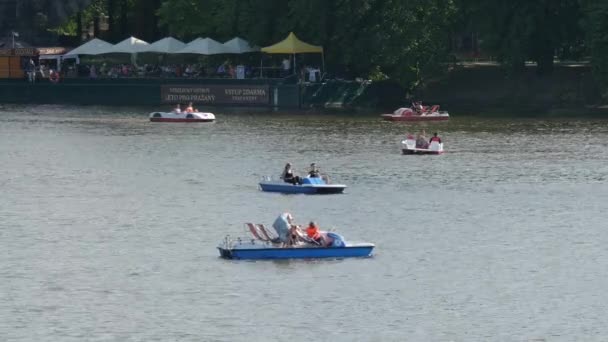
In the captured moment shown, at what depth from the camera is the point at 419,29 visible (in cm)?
12075

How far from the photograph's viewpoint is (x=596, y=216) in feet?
213

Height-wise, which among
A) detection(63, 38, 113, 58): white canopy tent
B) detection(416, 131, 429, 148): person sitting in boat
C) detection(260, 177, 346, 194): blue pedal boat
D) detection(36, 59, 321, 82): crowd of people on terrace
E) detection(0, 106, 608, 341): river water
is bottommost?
detection(0, 106, 608, 341): river water

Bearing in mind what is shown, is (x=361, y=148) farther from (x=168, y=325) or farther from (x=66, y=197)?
(x=168, y=325)

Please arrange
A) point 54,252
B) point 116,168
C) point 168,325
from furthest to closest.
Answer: point 116,168
point 54,252
point 168,325

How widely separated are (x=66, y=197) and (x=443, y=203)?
16185 mm

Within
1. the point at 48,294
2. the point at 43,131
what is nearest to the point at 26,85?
the point at 43,131

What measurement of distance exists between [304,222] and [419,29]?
59.1 meters

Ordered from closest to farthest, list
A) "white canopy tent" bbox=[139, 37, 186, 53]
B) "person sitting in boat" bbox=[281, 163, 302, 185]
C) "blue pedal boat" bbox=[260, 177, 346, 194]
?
"blue pedal boat" bbox=[260, 177, 346, 194] → "person sitting in boat" bbox=[281, 163, 302, 185] → "white canopy tent" bbox=[139, 37, 186, 53]

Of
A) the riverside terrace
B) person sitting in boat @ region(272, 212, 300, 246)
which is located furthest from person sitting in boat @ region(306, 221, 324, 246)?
the riverside terrace

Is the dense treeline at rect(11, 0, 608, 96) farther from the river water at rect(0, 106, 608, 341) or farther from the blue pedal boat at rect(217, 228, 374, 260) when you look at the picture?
the blue pedal boat at rect(217, 228, 374, 260)

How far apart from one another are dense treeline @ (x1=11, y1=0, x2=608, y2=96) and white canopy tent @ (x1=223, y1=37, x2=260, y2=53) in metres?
0.58

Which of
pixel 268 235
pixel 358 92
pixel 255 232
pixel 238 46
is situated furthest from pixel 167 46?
pixel 255 232


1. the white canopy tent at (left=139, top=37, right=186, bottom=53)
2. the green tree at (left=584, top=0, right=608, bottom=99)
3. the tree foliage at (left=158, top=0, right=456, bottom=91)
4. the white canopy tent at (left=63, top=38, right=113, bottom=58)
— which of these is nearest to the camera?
the green tree at (left=584, top=0, right=608, bottom=99)

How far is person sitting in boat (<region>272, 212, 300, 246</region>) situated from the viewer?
54344 millimetres
